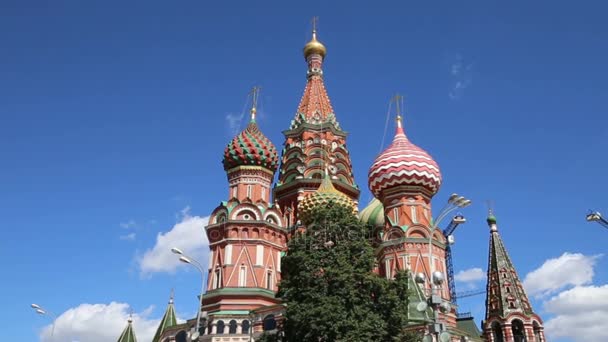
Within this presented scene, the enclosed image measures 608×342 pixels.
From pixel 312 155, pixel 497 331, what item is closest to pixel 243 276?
pixel 312 155

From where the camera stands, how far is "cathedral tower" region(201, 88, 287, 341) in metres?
32.5

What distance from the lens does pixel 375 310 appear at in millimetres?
19188

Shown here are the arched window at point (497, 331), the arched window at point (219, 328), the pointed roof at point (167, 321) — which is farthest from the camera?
the pointed roof at point (167, 321)

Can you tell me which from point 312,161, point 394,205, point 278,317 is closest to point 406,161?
point 394,205

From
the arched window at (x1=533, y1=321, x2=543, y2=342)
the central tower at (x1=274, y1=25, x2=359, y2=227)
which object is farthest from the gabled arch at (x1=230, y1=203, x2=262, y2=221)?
the arched window at (x1=533, y1=321, x2=543, y2=342)

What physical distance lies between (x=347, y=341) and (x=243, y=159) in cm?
2238

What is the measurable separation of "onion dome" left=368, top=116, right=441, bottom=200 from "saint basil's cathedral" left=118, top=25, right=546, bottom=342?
6 cm

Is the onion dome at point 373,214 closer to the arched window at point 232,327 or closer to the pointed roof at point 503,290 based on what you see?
the pointed roof at point 503,290

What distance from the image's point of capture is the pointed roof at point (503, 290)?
111 ft

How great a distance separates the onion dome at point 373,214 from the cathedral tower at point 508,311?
8.04 meters

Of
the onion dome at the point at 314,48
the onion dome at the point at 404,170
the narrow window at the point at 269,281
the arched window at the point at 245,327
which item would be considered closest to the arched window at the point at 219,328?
the arched window at the point at 245,327

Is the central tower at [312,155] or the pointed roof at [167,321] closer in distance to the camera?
the pointed roof at [167,321]

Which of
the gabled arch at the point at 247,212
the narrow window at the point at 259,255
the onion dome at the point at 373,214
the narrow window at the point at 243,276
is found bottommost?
the narrow window at the point at 243,276

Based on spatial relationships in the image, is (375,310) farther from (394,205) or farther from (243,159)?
(243,159)
